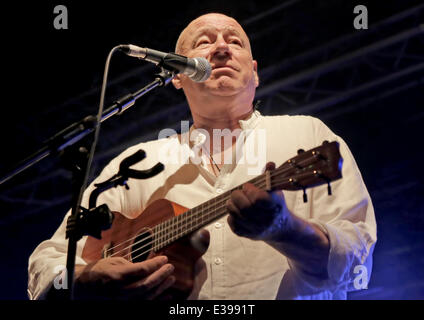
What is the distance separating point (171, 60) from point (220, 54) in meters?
0.72

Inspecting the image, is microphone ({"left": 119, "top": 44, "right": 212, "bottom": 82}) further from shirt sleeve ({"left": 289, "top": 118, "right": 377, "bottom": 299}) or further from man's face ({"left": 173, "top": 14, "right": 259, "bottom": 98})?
shirt sleeve ({"left": 289, "top": 118, "right": 377, "bottom": 299})

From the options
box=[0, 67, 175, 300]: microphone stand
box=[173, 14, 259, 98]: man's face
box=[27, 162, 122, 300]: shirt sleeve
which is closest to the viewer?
box=[0, 67, 175, 300]: microphone stand

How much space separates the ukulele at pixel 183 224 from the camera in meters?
2.10

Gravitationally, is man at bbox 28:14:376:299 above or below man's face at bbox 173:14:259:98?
below

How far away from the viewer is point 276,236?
2.14m

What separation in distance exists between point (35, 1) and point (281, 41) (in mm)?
2832

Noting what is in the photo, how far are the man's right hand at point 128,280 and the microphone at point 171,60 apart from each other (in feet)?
3.07

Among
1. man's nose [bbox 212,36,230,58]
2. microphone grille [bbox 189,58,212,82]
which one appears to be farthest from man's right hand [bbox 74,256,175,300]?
man's nose [bbox 212,36,230,58]

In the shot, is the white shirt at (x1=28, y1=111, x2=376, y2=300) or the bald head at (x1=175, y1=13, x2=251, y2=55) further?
the bald head at (x1=175, y1=13, x2=251, y2=55)

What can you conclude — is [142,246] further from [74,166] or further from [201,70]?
[201,70]

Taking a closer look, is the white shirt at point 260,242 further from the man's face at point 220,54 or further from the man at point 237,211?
the man's face at point 220,54

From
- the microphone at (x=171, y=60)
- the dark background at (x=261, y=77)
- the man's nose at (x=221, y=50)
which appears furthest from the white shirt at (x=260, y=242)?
the dark background at (x=261, y=77)

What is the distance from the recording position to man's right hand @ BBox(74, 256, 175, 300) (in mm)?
2400

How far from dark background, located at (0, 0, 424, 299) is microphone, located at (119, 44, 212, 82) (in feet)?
10.1
